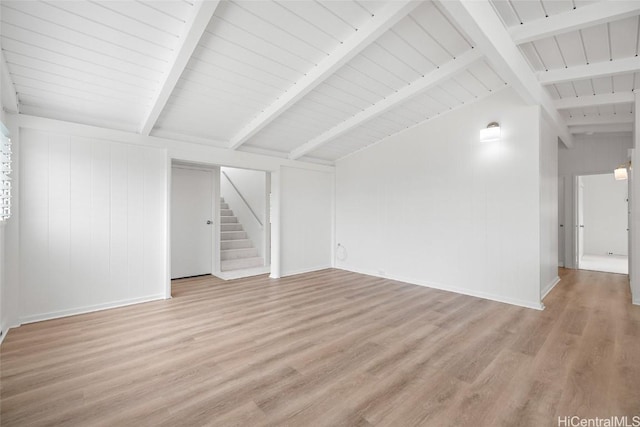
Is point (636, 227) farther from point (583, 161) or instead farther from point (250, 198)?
point (250, 198)

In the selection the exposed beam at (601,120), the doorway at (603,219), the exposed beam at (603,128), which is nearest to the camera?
the exposed beam at (601,120)

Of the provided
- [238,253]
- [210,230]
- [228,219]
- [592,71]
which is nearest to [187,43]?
[210,230]

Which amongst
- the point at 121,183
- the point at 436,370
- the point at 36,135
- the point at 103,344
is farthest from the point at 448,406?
the point at 36,135

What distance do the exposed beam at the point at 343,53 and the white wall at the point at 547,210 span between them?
113 inches

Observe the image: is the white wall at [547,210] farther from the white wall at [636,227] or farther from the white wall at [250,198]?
the white wall at [250,198]

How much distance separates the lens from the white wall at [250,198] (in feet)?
21.7

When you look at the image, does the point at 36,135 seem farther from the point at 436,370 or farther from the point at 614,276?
the point at 614,276

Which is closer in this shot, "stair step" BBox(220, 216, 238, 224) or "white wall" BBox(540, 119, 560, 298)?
"white wall" BBox(540, 119, 560, 298)

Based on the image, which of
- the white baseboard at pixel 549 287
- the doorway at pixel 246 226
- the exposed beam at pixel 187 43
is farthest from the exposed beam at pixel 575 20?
the doorway at pixel 246 226

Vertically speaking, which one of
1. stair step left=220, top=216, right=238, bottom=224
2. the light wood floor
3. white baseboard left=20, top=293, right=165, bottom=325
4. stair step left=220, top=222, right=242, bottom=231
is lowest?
the light wood floor

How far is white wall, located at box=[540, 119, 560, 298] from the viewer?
12.9ft

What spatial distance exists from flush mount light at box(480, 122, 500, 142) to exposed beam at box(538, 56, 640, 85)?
68cm

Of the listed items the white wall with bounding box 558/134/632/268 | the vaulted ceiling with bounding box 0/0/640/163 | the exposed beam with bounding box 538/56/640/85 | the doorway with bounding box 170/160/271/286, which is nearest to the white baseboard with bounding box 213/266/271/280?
the doorway with bounding box 170/160/271/286

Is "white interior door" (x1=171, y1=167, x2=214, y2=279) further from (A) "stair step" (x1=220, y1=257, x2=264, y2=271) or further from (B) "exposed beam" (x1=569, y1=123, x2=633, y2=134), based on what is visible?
(B) "exposed beam" (x1=569, y1=123, x2=633, y2=134)
